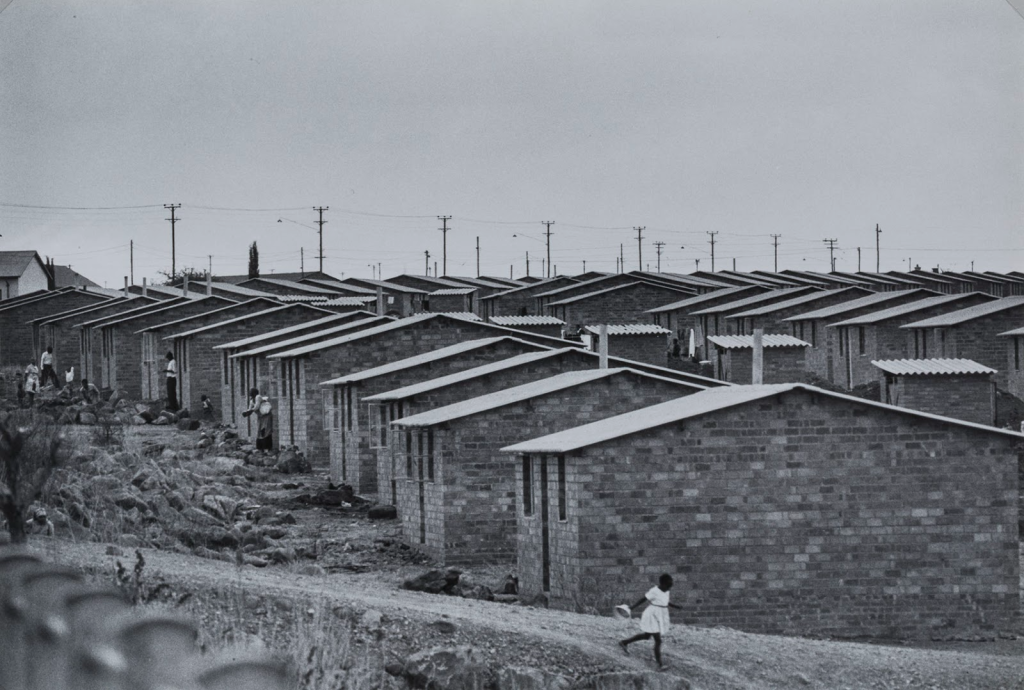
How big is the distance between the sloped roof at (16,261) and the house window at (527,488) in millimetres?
59406

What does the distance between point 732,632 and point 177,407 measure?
25.4 m

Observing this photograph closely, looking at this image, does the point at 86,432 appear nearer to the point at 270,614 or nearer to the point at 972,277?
the point at 270,614

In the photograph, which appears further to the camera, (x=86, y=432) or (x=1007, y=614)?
(x=86, y=432)

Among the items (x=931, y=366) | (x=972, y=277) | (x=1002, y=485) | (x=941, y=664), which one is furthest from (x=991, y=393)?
(x=972, y=277)

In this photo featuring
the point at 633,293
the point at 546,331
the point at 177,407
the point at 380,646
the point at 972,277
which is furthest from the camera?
the point at 972,277

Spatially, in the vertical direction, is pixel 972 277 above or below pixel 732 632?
above

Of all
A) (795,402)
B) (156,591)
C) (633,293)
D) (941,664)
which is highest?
(633,293)

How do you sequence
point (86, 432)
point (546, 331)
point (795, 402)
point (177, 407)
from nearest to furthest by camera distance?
1. point (795, 402)
2. point (86, 432)
3. point (177, 407)
4. point (546, 331)

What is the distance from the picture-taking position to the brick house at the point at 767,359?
39750mm

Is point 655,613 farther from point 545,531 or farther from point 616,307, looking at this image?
point 616,307

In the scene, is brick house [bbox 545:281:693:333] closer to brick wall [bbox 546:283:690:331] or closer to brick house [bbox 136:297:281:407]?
brick wall [bbox 546:283:690:331]

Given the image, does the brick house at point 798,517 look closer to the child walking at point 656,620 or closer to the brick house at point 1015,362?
the child walking at point 656,620

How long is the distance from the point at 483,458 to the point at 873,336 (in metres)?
21.5

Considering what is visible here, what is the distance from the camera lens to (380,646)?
14.0 metres
